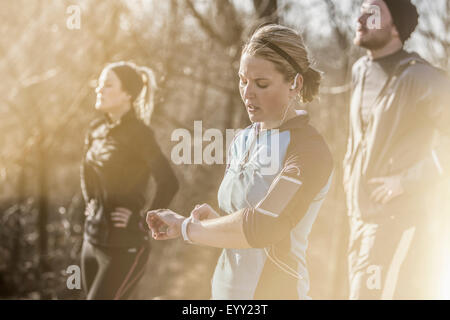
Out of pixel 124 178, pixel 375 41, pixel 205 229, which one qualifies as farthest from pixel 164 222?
pixel 375 41

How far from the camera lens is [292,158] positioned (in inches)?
58.3

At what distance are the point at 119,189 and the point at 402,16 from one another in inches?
65.4

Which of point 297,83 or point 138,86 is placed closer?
point 297,83

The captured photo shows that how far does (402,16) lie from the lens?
2.28 meters

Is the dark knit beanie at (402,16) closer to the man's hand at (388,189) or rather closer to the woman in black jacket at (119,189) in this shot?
the man's hand at (388,189)

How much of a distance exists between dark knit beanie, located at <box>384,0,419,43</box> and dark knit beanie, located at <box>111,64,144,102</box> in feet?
4.35

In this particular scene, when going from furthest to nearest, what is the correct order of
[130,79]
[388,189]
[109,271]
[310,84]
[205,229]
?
[130,79], [109,271], [388,189], [310,84], [205,229]

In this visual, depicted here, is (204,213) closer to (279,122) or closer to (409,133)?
(279,122)

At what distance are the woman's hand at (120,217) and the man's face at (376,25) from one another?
1493 millimetres

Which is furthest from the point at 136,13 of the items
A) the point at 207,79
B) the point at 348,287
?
the point at 348,287

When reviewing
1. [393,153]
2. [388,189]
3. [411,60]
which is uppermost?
[411,60]

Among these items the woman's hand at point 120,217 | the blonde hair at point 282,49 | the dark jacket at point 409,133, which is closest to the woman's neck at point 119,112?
the woman's hand at point 120,217
